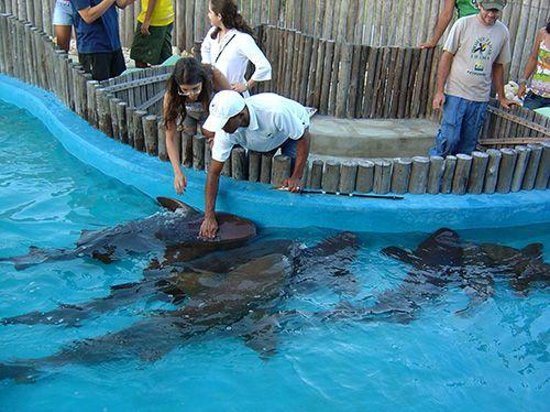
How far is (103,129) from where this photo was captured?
7.25 meters

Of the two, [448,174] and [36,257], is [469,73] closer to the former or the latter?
[448,174]

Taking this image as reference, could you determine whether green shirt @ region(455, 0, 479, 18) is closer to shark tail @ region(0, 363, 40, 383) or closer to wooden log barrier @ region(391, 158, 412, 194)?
wooden log barrier @ region(391, 158, 412, 194)

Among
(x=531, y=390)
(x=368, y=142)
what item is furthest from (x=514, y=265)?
(x=368, y=142)

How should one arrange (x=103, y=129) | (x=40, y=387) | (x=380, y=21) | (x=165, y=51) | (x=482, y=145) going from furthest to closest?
(x=380, y=21), (x=165, y=51), (x=482, y=145), (x=103, y=129), (x=40, y=387)

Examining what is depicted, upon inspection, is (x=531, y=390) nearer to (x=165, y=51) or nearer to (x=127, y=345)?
(x=127, y=345)

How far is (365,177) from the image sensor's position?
6.21m

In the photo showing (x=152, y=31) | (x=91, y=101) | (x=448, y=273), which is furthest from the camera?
(x=152, y=31)

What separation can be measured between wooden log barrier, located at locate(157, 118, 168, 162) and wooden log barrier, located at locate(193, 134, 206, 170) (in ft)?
1.20

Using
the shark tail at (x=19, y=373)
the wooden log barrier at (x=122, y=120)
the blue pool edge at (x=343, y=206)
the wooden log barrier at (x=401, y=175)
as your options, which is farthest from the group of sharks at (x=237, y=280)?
the wooden log barrier at (x=122, y=120)

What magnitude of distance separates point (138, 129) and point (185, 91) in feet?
5.23

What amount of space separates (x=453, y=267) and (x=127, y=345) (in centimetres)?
283

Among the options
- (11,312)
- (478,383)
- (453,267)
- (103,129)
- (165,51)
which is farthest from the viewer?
(165,51)

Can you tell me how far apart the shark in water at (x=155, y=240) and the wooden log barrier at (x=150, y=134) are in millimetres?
969

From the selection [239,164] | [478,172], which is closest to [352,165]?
[239,164]
